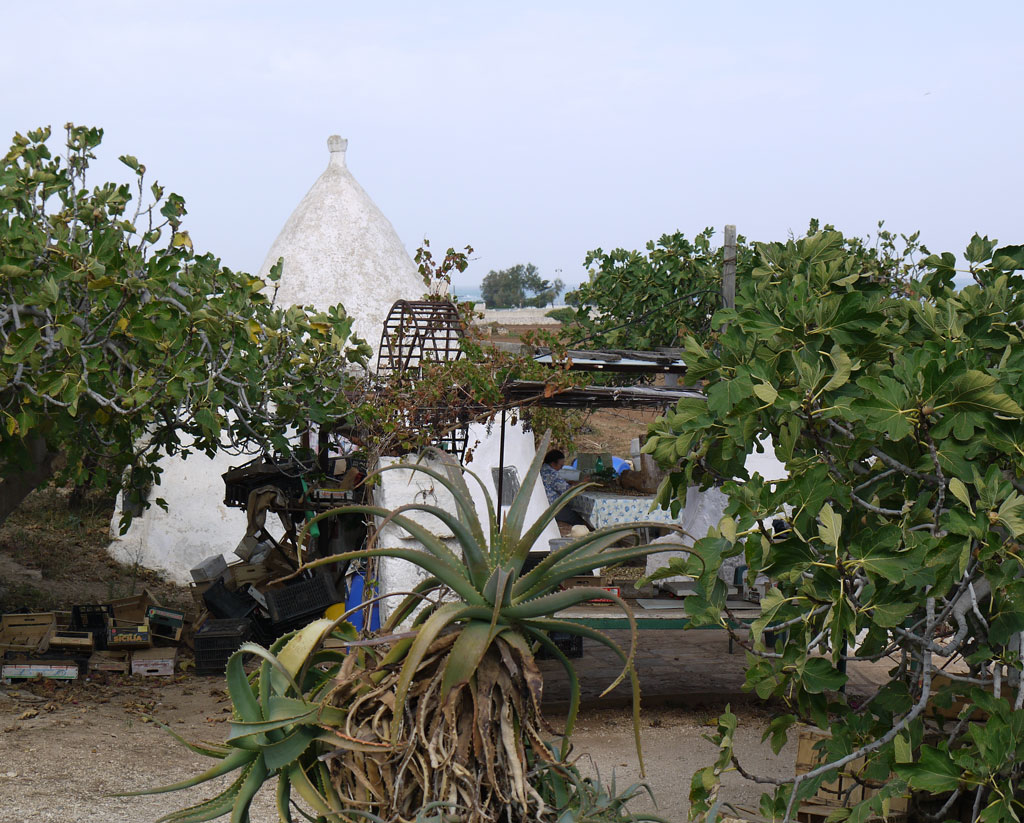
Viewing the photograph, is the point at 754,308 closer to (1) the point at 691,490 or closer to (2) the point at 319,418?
(2) the point at 319,418

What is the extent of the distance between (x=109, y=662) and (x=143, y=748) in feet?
7.22

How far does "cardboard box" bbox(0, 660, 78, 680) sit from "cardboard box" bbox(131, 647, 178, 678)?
58 cm

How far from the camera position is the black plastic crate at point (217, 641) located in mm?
8844

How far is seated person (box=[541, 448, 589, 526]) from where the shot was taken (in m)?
12.6

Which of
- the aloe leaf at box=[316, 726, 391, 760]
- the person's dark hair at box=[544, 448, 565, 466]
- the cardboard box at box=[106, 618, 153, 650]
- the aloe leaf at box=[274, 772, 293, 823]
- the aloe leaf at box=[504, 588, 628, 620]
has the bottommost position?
the cardboard box at box=[106, 618, 153, 650]

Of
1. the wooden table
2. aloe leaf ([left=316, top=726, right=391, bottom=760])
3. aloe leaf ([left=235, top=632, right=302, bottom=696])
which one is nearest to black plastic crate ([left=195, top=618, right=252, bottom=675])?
the wooden table

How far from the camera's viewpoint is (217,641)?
8883 millimetres

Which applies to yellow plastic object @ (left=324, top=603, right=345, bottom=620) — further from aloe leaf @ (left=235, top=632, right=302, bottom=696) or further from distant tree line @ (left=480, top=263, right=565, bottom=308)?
distant tree line @ (left=480, top=263, right=565, bottom=308)

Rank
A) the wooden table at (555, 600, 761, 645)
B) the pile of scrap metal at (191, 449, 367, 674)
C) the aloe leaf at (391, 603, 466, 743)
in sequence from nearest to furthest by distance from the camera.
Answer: the aloe leaf at (391, 603, 466, 743) → the wooden table at (555, 600, 761, 645) → the pile of scrap metal at (191, 449, 367, 674)

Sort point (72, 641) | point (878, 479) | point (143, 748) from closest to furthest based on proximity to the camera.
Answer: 1. point (878, 479)
2. point (143, 748)
3. point (72, 641)

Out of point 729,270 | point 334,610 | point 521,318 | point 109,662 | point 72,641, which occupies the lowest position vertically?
point 109,662

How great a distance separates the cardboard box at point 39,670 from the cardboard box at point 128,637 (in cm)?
57

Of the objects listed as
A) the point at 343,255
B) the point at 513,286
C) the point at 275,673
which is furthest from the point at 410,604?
the point at 513,286

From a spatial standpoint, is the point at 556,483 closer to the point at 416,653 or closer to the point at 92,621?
the point at 92,621
